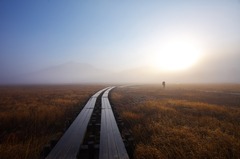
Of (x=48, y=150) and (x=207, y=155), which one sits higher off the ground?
(x=48, y=150)

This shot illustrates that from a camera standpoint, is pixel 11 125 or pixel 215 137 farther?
pixel 11 125

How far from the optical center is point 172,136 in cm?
720

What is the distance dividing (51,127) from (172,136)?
20.5 ft

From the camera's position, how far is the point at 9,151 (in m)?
5.62

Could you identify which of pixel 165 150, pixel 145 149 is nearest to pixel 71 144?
pixel 145 149

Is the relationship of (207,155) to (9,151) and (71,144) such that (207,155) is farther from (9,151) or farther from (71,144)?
(9,151)

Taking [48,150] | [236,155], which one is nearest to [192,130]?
[236,155]

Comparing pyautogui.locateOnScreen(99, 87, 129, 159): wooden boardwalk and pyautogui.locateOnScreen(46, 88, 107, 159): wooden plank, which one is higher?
pyautogui.locateOnScreen(46, 88, 107, 159): wooden plank

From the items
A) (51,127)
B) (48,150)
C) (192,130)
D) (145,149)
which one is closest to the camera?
(48,150)

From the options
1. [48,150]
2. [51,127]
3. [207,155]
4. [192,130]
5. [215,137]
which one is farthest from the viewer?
[51,127]

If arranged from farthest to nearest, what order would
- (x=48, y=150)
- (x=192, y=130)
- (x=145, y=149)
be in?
(x=192, y=130) < (x=145, y=149) < (x=48, y=150)

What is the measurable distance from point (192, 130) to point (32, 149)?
20.9ft

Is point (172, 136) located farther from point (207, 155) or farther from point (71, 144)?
point (71, 144)

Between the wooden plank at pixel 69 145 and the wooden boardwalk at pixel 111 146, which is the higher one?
the wooden plank at pixel 69 145
